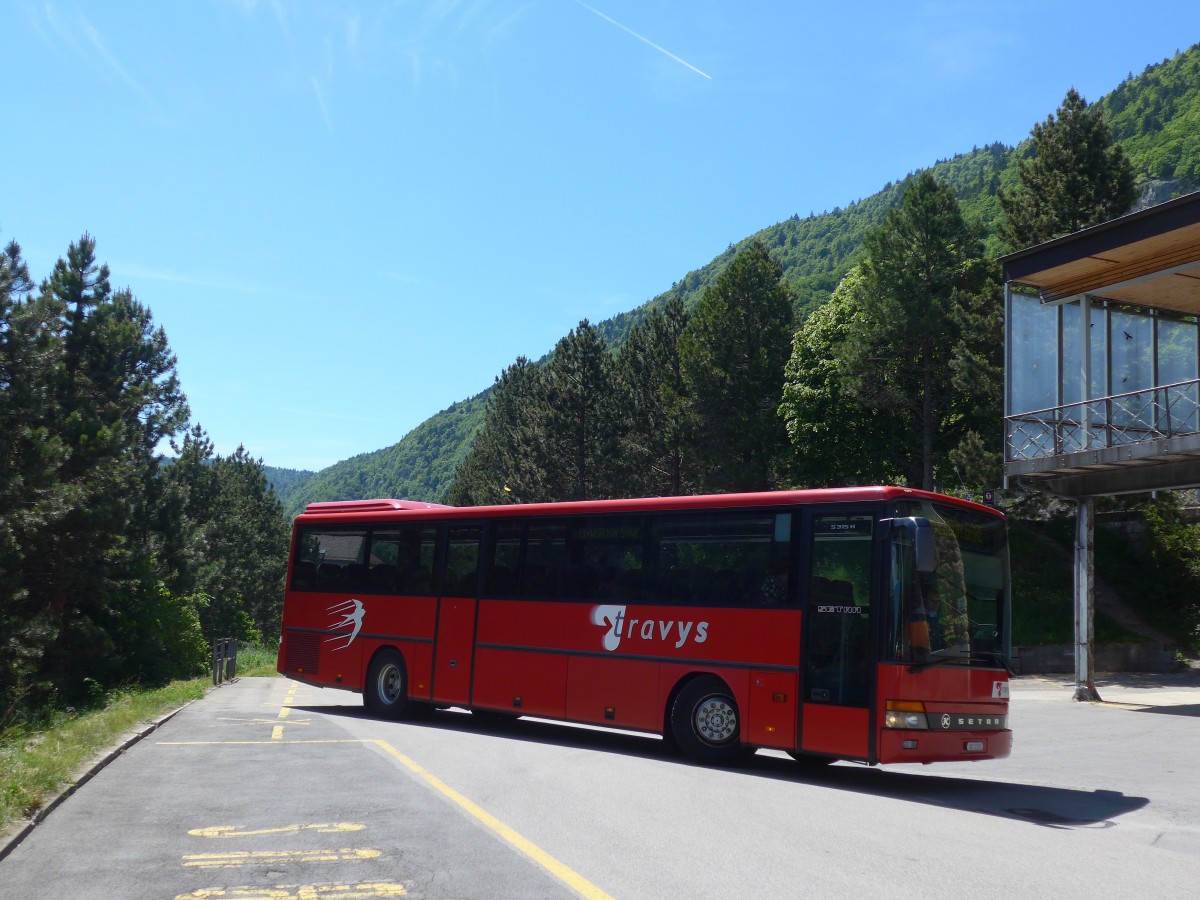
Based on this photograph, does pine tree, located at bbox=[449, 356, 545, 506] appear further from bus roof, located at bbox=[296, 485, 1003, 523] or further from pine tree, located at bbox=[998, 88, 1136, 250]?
bus roof, located at bbox=[296, 485, 1003, 523]

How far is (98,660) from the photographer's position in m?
33.8

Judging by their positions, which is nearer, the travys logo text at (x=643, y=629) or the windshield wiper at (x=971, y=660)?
the windshield wiper at (x=971, y=660)

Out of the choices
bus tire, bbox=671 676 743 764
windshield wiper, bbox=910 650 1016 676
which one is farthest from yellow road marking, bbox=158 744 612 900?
windshield wiper, bbox=910 650 1016 676

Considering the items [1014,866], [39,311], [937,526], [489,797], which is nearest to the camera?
[1014,866]

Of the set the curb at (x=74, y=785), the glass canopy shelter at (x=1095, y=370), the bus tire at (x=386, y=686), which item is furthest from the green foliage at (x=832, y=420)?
the curb at (x=74, y=785)

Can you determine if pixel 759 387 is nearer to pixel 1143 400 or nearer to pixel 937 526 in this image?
pixel 1143 400

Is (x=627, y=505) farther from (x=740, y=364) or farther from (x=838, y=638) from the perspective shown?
(x=740, y=364)

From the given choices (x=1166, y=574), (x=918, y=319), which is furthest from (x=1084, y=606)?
(x=918, y=319)

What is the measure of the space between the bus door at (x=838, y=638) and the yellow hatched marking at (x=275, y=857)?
578cm

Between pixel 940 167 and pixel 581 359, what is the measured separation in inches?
5975

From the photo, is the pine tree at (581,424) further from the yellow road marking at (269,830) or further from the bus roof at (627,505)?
the yellow road marking at (269,830)

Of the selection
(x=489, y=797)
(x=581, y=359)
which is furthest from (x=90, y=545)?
(x=581, y=359)

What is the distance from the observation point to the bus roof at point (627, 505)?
12008mm

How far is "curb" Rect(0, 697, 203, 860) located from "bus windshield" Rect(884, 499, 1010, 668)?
7.77m
